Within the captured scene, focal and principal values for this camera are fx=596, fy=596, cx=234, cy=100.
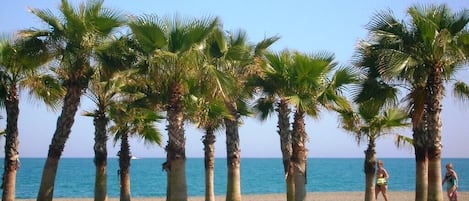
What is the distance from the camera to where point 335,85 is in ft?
60.4

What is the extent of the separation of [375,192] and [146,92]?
34.0 ft

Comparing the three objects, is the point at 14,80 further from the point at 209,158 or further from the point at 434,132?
the point at 434,132

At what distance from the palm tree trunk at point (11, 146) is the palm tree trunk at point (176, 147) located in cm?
486

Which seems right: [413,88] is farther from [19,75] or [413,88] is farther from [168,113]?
[19,75]

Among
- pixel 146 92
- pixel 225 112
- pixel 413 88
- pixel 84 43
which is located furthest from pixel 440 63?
pixel 84 43

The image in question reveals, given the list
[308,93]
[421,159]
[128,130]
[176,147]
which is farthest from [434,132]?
[128,130]

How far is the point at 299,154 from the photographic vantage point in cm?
1841

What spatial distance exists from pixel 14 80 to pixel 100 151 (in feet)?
11.3

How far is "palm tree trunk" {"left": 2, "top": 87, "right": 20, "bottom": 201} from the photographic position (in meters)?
17.4

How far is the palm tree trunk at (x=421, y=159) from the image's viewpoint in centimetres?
1627

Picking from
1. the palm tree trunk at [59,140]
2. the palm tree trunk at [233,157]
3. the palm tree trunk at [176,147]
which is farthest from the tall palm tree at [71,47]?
the palm tree trunk at [233,157]

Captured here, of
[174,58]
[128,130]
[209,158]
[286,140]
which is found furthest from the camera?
[209,158]

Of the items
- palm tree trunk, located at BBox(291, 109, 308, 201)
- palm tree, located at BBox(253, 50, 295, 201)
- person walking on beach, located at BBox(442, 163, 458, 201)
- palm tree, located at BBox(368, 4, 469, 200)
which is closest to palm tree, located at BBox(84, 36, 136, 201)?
palm tree, located at BBox(253, 50, 295, 201)

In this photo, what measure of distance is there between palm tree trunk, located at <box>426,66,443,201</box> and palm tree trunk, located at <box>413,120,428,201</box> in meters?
0.67
